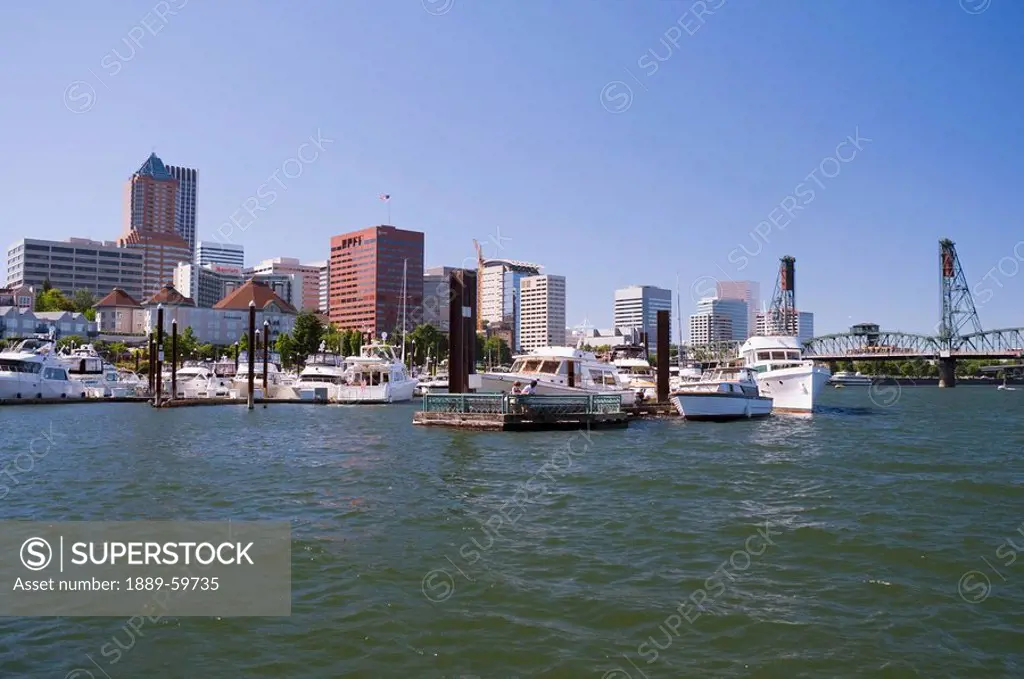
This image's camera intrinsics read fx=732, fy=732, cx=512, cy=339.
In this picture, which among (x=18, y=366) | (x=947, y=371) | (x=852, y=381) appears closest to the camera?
(x=18, y=366)

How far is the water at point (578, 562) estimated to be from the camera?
8.70 meters

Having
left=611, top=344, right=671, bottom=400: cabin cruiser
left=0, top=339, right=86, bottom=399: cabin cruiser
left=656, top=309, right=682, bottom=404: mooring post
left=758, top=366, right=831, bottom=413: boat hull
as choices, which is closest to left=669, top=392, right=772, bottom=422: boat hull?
left=656, top=309, right=682, bottom=404: mooring post

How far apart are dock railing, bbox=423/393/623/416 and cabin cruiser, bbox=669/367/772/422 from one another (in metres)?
6.90

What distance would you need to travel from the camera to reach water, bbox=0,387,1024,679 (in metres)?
8.70

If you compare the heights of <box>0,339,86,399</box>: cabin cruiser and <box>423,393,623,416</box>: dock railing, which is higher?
<box>0,339,86,399</box>: cabin cruiser

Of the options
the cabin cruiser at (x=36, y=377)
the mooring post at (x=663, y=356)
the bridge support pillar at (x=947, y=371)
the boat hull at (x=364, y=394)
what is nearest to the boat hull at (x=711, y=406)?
the mooring post at (x=663, y=356)

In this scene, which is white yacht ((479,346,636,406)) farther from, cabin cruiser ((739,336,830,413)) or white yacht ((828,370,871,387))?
white yacht ((828,370,871,387))

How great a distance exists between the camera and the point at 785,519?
635 inches

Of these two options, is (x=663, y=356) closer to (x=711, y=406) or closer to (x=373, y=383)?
(x=711, y=406)

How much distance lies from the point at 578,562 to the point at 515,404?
24.5 meters

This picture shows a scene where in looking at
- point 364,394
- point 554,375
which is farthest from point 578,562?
point 364,394

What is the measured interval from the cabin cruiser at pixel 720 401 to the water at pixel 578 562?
16.4m

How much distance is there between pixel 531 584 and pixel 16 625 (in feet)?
22.9

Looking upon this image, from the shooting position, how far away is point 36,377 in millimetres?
64500
